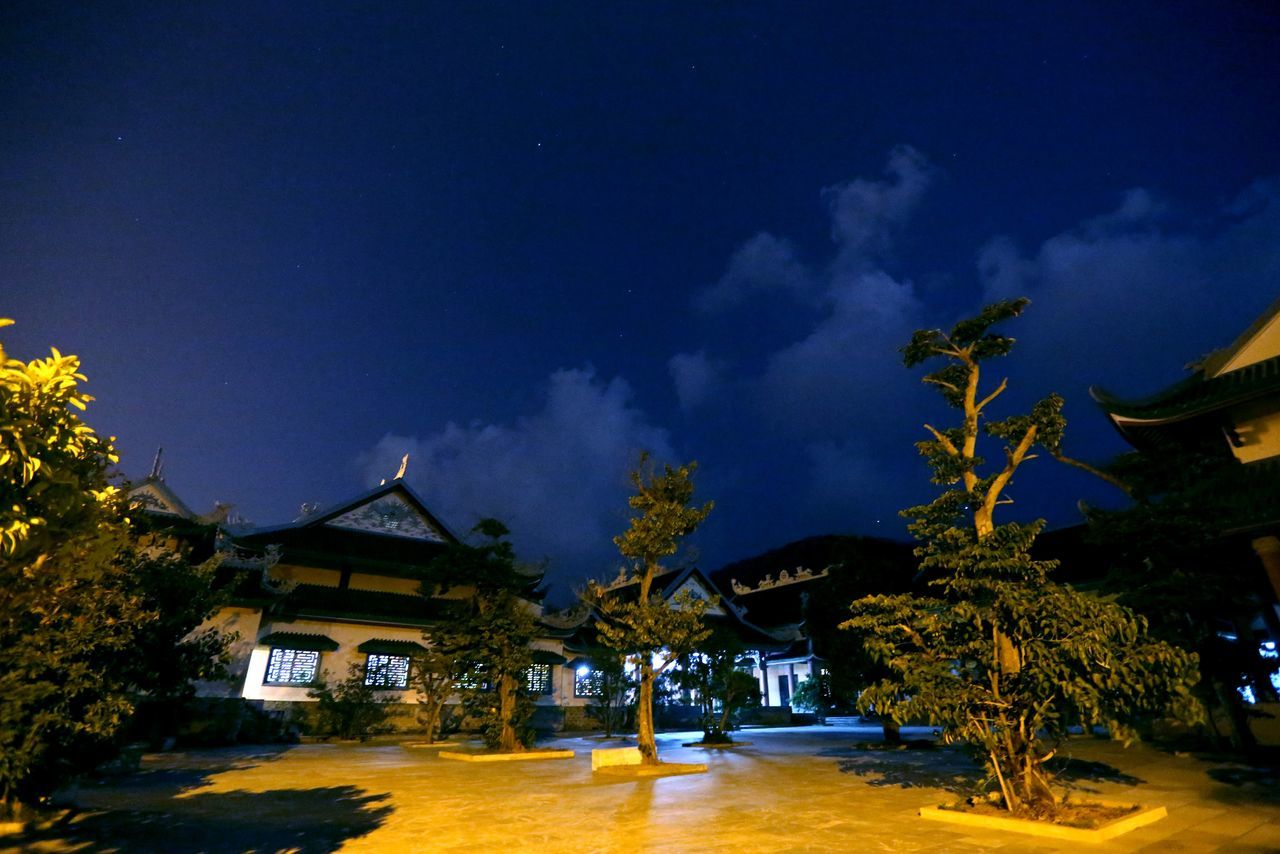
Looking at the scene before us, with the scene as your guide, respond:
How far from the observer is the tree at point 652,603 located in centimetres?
1361

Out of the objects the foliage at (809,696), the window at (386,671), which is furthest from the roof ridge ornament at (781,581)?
the window at (386,671)

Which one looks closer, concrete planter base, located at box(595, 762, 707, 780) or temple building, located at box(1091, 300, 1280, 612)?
temple building, located at box(1091, 300, 1280, 612)

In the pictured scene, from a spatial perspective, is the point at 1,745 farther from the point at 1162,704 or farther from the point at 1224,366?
A: the point at 1224,366

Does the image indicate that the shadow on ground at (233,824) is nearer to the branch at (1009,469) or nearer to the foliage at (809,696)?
the branch at (1009,469)

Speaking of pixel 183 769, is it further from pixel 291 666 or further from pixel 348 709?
pixel 291 666

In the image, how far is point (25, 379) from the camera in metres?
3.43

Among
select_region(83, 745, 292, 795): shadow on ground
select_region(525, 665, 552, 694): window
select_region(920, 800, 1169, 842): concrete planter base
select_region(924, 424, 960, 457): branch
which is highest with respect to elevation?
select_region(924, 424, 960, 457): branch

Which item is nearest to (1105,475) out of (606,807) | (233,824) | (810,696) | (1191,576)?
(1191,576)

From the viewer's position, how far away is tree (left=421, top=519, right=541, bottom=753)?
17.1 metres

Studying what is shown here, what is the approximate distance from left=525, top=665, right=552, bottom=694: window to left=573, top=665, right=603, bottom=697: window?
1.40 meters

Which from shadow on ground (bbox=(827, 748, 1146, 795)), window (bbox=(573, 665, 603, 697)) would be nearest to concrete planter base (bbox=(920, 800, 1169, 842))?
shadow on ground (bbox=(827, 748, 1146, 795))

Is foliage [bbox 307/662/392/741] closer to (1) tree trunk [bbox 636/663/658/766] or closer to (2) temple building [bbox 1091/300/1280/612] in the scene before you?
(1) tree trunk [bbox 636/663/658/766]

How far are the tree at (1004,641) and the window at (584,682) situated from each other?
22.6 metres

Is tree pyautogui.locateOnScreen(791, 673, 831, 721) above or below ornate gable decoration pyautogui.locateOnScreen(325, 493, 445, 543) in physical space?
below
